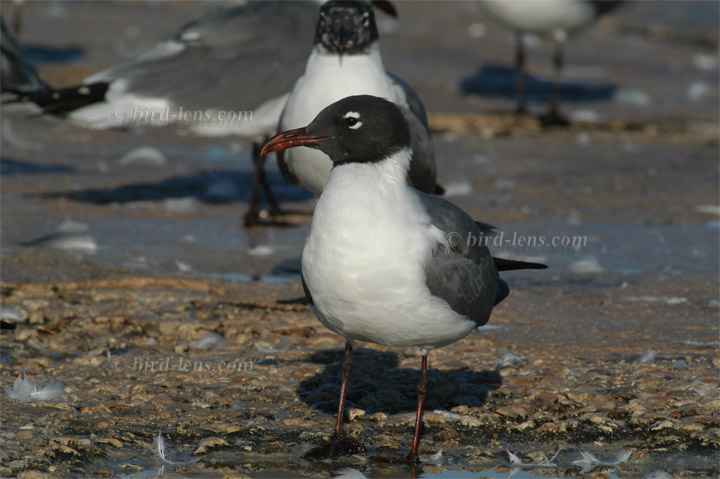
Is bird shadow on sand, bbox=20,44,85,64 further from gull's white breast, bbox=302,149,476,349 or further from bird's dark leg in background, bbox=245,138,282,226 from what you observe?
gull's white breast, bbox=302,149,476,349

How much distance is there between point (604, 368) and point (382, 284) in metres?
1.60

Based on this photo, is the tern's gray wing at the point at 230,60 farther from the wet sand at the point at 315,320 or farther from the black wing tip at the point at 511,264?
the black wing tip at the point at 511,264

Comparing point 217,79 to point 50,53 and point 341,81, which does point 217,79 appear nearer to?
point 341,81

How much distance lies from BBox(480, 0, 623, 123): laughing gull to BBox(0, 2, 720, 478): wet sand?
53cm

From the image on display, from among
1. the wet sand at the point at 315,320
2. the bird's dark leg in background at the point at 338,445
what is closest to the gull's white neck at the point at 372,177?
the bird's dark leg in background at the point at 338,445

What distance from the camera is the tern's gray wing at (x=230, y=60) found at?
24.1 ft

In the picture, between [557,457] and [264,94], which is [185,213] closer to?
[264,94]

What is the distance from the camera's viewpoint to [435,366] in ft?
16.1

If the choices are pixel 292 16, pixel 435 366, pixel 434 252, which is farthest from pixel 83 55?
pixel 434 252

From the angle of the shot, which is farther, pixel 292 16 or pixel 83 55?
pixel 83 55

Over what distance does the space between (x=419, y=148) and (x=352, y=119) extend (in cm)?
192

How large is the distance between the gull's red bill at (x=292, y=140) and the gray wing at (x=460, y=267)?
454 mm

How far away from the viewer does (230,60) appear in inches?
299

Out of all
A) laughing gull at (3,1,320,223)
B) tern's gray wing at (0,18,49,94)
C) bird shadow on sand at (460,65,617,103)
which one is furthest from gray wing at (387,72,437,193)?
bird shadow on sand at (460,65,617,103)
